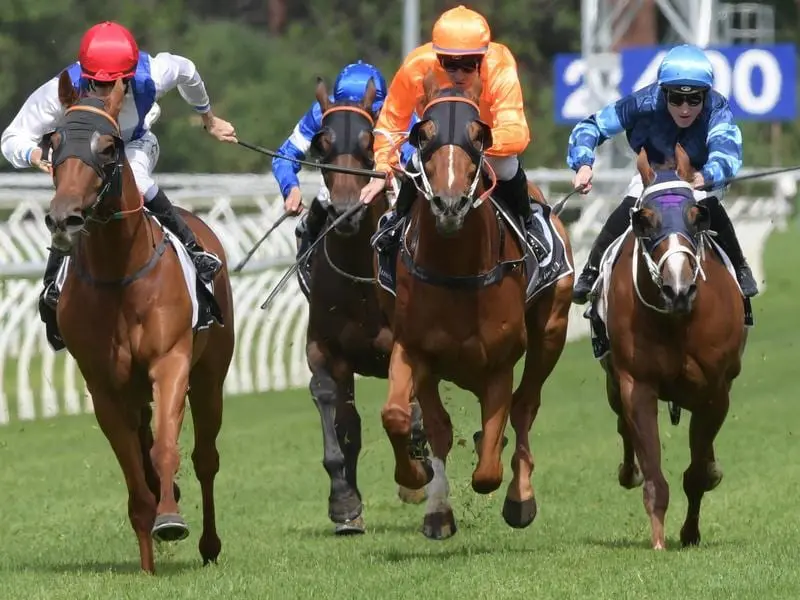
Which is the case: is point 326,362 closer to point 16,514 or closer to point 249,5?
point 16,514

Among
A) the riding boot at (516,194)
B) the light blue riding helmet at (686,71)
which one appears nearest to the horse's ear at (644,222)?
the riding boot at (516,194)

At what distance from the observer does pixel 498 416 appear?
8.34 m

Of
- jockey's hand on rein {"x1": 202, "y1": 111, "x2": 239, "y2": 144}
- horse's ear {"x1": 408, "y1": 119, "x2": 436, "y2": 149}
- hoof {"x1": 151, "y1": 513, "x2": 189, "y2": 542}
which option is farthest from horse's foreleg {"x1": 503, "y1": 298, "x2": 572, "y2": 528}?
hoof {"x1": 151, "y1": 513, "x2": 189, "y2": 542}

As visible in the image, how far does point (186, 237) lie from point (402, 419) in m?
1.38

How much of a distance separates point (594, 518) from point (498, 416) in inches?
75.7

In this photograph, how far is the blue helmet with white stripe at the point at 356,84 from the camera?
33.4ft

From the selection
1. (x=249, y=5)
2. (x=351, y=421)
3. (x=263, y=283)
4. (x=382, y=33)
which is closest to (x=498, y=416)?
(x=351, y=421)

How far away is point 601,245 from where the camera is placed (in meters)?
9.56

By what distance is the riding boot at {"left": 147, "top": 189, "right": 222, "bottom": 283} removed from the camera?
867 cm

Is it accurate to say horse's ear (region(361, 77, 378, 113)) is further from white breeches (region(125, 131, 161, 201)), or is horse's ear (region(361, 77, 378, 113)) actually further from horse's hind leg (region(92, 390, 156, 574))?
horse's hind leg (region(92, 390, 156, 574))

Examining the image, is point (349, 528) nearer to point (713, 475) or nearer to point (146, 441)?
point (146, 441)

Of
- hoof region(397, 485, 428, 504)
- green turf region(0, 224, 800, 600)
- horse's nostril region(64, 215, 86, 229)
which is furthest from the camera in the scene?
hoof region(397, 485, 428, 504)

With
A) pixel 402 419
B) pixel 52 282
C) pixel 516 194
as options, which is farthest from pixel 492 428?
pixel 52 282

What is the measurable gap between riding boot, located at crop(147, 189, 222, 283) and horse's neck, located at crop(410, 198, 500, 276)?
1.01 m
